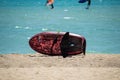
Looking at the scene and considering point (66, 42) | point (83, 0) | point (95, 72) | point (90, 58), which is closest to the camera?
point (83, 0)

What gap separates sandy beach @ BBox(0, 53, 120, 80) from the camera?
14.2 metres

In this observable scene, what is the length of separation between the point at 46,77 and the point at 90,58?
24.7 feet

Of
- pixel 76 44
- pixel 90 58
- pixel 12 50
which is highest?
pixel 76 44

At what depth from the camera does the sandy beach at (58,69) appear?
1420cm

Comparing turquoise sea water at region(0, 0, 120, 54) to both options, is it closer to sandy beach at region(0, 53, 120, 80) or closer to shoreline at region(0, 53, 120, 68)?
shoreline at region(0, 53, 120, 68)

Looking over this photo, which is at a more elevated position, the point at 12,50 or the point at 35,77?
the point at 35,77

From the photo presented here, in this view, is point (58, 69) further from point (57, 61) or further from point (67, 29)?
point (67, 29)

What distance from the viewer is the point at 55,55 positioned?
66.2ft

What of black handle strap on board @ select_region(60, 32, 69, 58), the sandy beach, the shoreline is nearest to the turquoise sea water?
the shoreline

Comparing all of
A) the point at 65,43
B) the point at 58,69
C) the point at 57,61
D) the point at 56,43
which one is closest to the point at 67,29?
the point at 57,61

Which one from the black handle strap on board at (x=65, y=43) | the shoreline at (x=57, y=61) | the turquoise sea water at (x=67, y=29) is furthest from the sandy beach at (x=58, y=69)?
the turquoise sea water at (x=67, y=29)

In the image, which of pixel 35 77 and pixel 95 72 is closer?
pixel 35 77

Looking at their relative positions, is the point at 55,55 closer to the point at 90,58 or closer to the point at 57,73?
the point at 90,58

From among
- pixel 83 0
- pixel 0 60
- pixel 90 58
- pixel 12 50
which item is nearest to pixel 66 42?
pixel 90 58
